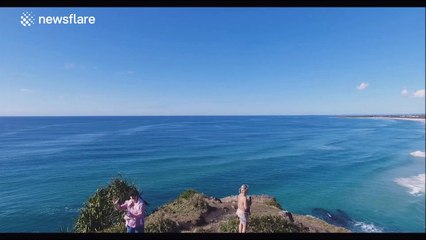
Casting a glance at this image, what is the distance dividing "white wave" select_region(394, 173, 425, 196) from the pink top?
24.2 metres

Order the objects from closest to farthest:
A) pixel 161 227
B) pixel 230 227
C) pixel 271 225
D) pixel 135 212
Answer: pixel 135 212 → pixel 230 227 → pixel 271 225 → pixel 161 227

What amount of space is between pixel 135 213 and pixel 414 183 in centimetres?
2777

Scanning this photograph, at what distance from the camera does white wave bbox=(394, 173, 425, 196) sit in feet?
79.2

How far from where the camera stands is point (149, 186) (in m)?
33.7

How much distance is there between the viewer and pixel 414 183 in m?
26.8
